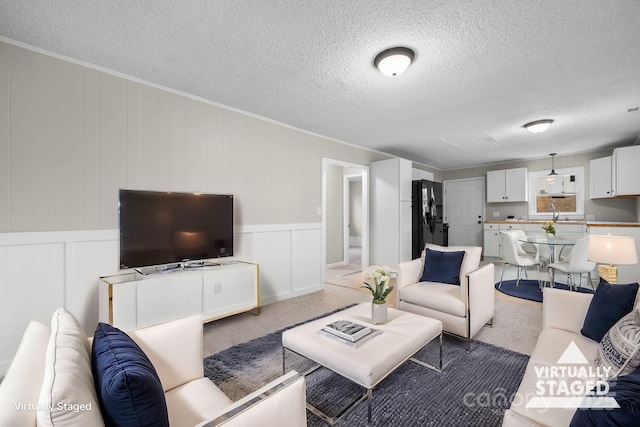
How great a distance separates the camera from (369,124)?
4.10 meters

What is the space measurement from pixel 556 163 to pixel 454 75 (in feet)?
17.5

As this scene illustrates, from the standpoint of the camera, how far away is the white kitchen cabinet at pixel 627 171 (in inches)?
184

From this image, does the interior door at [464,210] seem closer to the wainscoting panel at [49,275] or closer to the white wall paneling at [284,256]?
the white wall paneling at [284,256]

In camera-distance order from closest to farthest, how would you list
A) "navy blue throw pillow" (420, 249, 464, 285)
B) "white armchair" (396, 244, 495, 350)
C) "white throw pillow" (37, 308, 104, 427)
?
"white throw pillow" (37, 308, 104, 427)
"white armchair" (396, 244, 495, 350)
"navy blue throw pillow" (420, 249, 464, 285)

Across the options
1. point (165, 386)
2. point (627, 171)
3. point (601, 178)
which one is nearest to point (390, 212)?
point (627, 171)

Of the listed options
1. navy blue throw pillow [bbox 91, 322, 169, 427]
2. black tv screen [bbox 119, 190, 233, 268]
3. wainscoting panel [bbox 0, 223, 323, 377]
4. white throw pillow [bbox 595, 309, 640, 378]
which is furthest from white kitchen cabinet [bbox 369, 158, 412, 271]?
navy blue throw pillow [bbox 91, 322, 169, 427]

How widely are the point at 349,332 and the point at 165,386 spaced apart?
3.39ft

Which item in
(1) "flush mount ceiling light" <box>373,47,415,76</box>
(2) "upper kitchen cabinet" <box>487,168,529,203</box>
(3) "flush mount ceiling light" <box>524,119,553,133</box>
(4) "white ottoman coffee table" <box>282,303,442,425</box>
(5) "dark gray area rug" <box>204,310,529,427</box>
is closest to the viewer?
(4) "white ottoman coffee table" <box>282,303,442,425</box>

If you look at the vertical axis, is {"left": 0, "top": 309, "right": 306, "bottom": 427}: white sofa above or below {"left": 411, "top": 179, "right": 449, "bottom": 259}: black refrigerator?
below

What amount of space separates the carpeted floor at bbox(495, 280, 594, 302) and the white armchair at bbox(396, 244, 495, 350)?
1.33 meters

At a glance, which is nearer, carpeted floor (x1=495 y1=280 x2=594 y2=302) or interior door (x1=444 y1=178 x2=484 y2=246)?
carpeted floor (x1=495 y1=280 x2=594 y2=302)

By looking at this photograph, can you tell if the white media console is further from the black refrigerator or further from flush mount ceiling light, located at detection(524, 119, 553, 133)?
flush mount ceiling light, located at detection(524, 119, 553, 133)

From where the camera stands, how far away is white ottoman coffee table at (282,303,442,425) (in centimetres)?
156

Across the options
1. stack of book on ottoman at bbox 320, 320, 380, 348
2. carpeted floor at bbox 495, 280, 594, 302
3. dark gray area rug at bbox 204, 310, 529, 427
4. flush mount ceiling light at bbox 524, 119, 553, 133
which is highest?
flush mount ceiling light at bbox 524, 119, 553, 133
